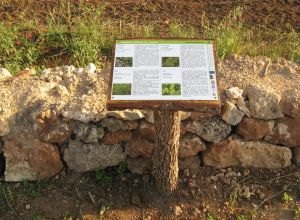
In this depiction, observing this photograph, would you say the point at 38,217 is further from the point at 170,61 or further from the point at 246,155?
the point at 246,155

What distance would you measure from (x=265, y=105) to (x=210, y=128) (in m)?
0.51

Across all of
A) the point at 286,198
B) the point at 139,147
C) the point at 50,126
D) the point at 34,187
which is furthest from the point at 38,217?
the point at 286,198

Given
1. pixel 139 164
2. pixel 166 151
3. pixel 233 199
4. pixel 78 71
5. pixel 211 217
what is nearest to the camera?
pixel 166 151

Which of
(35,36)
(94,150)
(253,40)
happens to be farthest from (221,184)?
(35,36)

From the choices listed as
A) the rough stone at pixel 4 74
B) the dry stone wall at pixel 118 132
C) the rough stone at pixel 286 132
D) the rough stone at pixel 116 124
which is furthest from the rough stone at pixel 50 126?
the rough stone at pixel 286 132

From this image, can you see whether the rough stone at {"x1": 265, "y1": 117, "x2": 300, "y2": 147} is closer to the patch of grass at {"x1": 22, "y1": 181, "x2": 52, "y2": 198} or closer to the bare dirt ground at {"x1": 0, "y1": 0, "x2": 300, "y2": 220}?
the bare dirt ground at {"x1": 0, "y1": 0, "x2": 300, "y2": 220}

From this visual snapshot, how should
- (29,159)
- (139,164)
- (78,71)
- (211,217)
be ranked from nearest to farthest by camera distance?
1. (211,217)
2. (29,159)
3. (139,164)
4. (78,71)

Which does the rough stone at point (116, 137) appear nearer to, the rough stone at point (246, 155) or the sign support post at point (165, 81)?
the sign support post at point (165, 81)

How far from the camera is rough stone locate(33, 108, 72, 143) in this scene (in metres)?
3.66

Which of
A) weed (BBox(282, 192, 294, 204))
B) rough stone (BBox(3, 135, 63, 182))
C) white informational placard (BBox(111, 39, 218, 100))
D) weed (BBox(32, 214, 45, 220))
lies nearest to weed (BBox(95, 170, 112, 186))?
rough stone (BBox(3, 135, 63, 182))

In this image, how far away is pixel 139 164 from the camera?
12.8 ft

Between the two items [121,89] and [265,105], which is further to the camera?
[265,105]

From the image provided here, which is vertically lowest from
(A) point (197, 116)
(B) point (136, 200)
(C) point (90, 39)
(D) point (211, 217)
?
(D) point (211, 217)

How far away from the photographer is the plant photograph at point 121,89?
2.93 m
